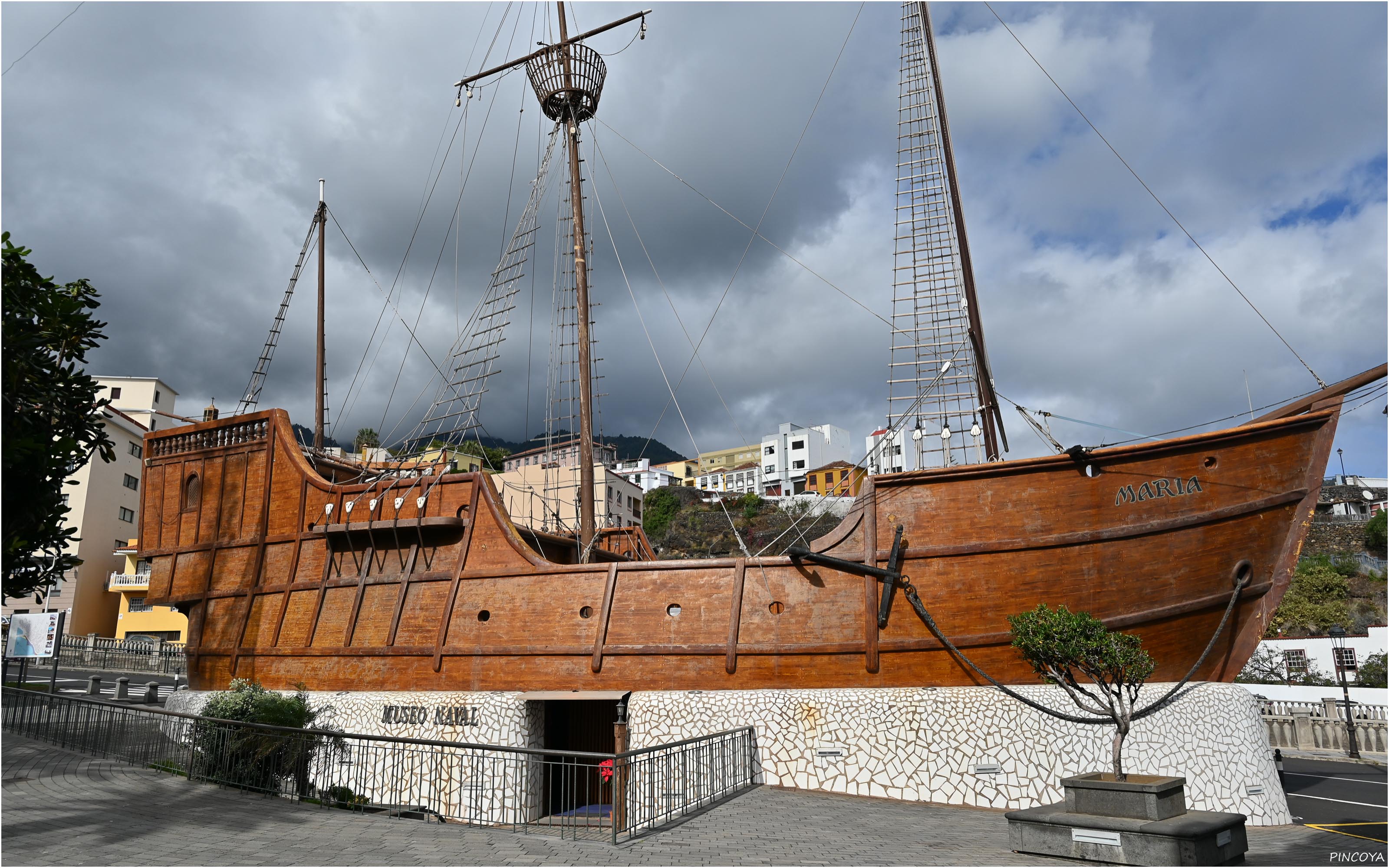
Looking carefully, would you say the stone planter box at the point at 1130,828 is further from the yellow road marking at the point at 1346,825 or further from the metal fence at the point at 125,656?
the metal fence at the point at 125,656

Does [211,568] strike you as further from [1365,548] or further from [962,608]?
[1365,548]

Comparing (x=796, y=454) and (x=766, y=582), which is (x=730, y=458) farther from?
(x=766, y=582)

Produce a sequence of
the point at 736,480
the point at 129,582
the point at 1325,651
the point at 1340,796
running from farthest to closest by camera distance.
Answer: the point at 736,480
the point at 129,582
the point at 1325,651
the point at 1340,796

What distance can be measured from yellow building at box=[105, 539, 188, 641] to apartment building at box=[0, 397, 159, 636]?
3.03 ft

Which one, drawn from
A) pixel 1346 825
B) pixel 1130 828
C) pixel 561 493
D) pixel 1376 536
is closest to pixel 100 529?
pixel 561 493

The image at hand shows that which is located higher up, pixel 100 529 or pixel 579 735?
pixel 100 529

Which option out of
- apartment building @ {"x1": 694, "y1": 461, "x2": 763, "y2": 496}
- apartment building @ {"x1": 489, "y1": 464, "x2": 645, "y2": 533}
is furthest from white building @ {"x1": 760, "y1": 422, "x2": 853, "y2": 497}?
apartment building @ {"x1": 489, "y1": 464, "x2": 645, "y2": 533}

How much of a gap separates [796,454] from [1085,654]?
207 ft

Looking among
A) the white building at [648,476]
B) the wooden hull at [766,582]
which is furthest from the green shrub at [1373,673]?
the white building at [648,476]

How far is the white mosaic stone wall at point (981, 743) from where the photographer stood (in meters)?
9.41

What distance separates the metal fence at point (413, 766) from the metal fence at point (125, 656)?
17.1 metres

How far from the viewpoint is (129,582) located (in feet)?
115

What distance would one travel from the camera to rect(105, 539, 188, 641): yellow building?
35.1 m

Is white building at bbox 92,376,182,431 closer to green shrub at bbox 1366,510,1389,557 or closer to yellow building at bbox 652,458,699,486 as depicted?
yellow building at bbox 652,458,699,486
